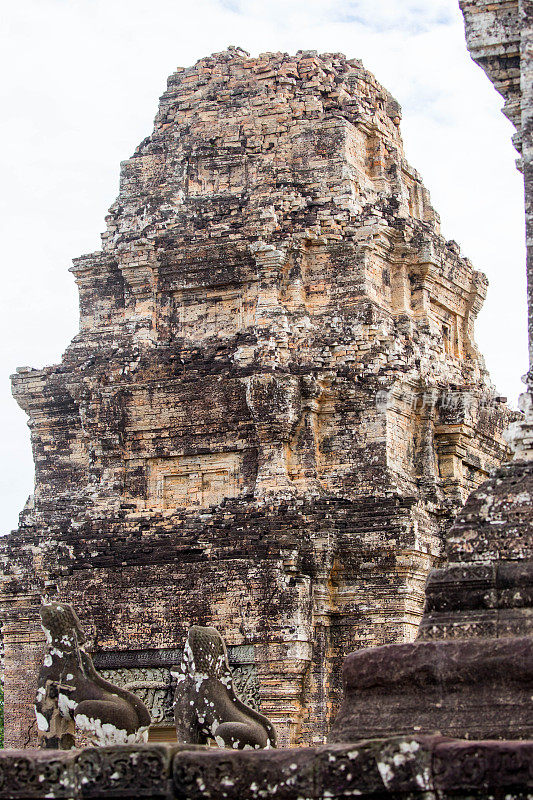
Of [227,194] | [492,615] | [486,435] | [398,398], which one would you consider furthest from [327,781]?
[227,194]

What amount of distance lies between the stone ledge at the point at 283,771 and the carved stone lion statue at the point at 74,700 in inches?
257

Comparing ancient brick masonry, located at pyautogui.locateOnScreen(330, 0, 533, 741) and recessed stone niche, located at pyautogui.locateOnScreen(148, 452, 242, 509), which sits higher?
recessed stone niche, located at pyautogui.locateOnScreen(148, 452, 242, 509)

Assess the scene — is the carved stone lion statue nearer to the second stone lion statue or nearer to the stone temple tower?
the second stone lion statue

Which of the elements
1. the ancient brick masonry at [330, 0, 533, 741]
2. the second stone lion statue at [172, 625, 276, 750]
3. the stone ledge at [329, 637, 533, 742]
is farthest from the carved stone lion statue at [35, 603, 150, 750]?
the stone ledge at [329, 637, 533, 742]

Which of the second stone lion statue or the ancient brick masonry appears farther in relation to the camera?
the second stone lion statue

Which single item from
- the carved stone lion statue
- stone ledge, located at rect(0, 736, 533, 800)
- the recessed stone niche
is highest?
the recessed stone niche

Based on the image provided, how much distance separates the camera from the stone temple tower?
78.5ft

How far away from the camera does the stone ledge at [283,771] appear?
8875 millimetres

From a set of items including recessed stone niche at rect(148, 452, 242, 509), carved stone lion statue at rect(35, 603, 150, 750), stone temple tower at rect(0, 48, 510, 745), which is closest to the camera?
carved stone lion statue at rect(35, 603, 150, 750)

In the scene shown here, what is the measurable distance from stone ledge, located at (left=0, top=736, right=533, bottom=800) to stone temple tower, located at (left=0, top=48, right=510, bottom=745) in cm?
1362

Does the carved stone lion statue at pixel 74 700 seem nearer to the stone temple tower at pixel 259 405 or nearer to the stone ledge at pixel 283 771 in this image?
the stone temple tower at pixel 259 405

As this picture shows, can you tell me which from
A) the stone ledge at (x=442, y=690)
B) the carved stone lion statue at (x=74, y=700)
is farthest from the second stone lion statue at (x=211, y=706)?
the stone ledge at (x=442, y=690)

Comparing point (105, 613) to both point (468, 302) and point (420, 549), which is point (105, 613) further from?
point (468, 302)

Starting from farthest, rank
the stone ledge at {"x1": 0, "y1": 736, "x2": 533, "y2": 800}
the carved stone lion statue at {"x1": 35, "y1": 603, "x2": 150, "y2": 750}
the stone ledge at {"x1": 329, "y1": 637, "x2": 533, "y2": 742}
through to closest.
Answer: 1. the carved stone lion statue at {"x1": 35, "y1": 603, "x2": 150, "y2": 750}
2. the stone ledge at {"x1": 329, "y1": 637, "x2": 533, "y2": 742}
3. the stone ledge at {"x1": 0, "y1": 736, "x2": 533, "y2": 800}
